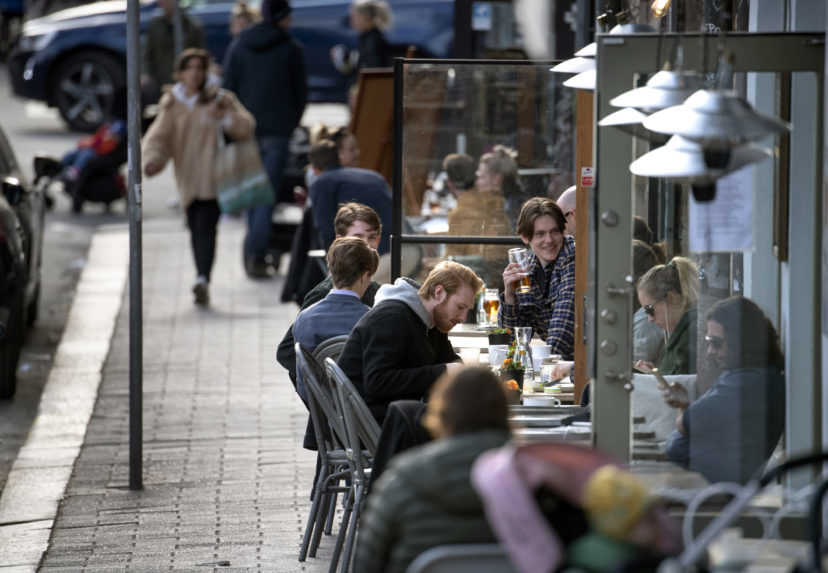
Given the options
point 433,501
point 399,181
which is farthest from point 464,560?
point 399,181

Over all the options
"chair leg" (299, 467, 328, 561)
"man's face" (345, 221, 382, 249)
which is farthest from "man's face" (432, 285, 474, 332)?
"man's face" (345, 221, 382, 249)

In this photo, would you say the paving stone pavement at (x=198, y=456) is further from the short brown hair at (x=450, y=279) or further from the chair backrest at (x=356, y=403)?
the short brown hair at (x=450, y=279)

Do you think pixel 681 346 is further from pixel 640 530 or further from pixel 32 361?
pixel 32 361

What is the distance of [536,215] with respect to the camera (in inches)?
324

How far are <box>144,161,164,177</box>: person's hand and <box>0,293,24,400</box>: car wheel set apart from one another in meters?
2.33

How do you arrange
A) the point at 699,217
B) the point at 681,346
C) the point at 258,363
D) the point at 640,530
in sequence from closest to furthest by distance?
the point at 640,530 → the point at 699,217 → the point at 681,346 → the point at 258,363

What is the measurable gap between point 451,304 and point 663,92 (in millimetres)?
1689

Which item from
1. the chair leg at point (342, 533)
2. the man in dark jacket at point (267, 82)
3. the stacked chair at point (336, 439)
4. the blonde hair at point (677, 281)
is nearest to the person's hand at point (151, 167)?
the man in dark jacket at point (267, 82)

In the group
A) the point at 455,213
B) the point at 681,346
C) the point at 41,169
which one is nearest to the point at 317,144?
the point at 455,213

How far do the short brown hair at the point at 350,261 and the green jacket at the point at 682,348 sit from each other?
5.27 feet

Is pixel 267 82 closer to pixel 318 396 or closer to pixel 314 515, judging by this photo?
pixel 314 515

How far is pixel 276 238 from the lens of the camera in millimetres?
14594

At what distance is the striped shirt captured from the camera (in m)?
7.98

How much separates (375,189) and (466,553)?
665 cm
